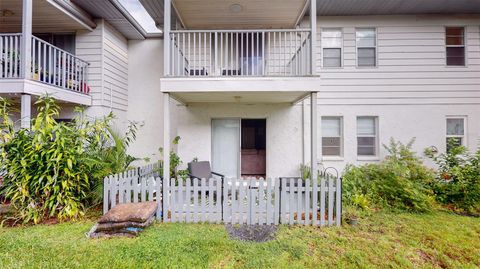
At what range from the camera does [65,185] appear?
14.7 ft

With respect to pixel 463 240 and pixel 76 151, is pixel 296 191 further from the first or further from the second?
pixel 76 151

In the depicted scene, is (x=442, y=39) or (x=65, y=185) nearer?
(x=65, y=185)

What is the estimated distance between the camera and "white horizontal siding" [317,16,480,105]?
7.79m

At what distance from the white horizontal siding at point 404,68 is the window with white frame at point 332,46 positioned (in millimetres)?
197

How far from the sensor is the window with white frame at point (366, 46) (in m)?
8.02

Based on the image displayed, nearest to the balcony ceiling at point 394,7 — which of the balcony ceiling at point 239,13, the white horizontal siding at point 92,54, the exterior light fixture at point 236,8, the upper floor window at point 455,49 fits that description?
the upper floor window at point 455,49

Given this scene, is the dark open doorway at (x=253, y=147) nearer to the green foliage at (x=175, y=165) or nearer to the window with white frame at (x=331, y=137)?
the window with white frame at (x=331, y=137)

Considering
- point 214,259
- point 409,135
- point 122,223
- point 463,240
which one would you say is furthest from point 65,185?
point 409,135

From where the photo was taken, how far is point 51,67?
6.75m

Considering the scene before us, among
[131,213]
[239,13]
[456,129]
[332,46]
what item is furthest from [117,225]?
[456,129]

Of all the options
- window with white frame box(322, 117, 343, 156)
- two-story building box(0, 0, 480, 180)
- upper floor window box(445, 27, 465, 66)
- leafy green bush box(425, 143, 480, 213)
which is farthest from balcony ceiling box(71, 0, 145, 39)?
upper floor window box(445, 27, 465, 66)

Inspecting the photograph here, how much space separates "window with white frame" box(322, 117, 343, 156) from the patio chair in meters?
3.90

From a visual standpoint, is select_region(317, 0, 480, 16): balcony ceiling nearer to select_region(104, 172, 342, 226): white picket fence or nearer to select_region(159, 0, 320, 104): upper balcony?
select_region(159, 0, 320, 104): upper balcony

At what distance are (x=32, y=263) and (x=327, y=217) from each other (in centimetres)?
508
